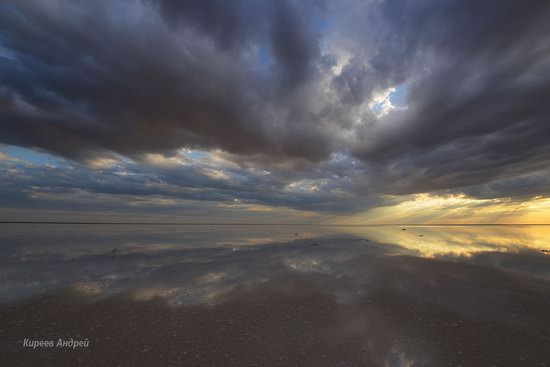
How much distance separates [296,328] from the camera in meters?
8.47

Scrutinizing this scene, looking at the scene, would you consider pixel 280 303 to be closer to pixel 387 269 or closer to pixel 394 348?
pixel 394 348

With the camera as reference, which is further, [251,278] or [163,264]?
[163,264]

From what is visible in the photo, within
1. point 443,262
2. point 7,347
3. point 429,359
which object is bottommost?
point 7,347

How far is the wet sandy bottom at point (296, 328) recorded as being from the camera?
21.8 feet

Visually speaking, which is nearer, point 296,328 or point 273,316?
point 296,328

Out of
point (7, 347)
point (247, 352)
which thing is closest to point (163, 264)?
point (7, 347)

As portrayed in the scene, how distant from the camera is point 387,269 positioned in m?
18.0

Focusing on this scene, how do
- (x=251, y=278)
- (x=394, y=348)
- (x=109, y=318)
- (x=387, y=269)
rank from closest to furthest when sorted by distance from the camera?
(x=394, y=348), (x=109, y=318), (x=251, y=278), (x=387, y=269)

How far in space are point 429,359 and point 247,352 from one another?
5.21 meters

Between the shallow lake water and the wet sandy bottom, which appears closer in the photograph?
the wet sandy bottom

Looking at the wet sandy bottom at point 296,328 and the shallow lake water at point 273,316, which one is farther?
the shallow lake water at point 273,316

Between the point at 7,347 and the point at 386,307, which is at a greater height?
the point at 386,307

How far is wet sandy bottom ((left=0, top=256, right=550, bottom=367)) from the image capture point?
21.8 feet

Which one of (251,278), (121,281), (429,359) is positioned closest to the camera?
(429,359)
